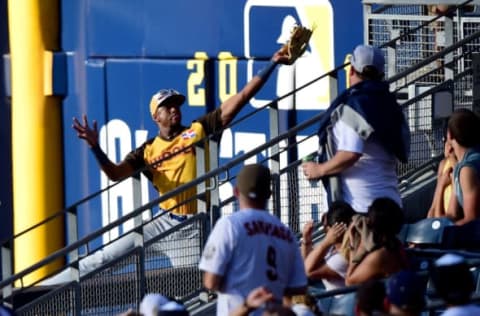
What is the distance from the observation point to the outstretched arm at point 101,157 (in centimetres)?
1111

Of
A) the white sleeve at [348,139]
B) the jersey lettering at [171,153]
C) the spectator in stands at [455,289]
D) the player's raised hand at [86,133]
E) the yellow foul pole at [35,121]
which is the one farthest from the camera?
the yellow foul pole at [35,121]

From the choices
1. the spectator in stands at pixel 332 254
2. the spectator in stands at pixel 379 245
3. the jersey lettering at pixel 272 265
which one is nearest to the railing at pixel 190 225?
the spectator in stands at pixel 332 254

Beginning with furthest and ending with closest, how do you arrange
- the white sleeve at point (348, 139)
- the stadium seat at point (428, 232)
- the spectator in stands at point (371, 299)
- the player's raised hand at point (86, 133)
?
1. the player's raised hand at point (86, 133)
2. the stadium seat at point (428, 232)
3. the white sleeve at point (348, 139)
4. the spectator in stands at point (371, 299)

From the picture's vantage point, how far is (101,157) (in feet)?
36.9

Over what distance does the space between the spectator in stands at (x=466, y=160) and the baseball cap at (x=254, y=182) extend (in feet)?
6.57

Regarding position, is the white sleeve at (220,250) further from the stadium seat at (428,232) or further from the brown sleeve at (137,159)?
the brown sleeve at (137,159)

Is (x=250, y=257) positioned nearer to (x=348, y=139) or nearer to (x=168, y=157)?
(x=348, y=139)

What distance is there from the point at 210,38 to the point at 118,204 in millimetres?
1630

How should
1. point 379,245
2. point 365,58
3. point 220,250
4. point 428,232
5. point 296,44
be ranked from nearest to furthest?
point 220,250 < point 379,245 < point 365,58 < point 428,232 < point 296,44

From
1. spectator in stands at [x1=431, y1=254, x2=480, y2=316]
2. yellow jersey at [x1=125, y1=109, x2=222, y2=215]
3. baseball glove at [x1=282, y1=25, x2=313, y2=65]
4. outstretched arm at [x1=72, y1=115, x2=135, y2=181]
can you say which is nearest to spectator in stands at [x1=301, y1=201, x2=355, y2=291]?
baseball glove at [x1=282, y1=25, x2=313, y2=65]

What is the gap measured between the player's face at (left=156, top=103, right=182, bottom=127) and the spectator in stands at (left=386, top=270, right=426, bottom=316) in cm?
462

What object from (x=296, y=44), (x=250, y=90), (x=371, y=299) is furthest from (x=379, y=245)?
(x=250, y=90)

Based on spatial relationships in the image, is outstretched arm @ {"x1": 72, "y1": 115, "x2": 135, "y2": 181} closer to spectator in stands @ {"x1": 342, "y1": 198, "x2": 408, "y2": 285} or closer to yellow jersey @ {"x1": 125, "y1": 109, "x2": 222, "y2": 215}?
yellow jersey @ {"x1": 125, "y1": 109, "x2": 222, "y2": 215}

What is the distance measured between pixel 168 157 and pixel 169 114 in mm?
449
